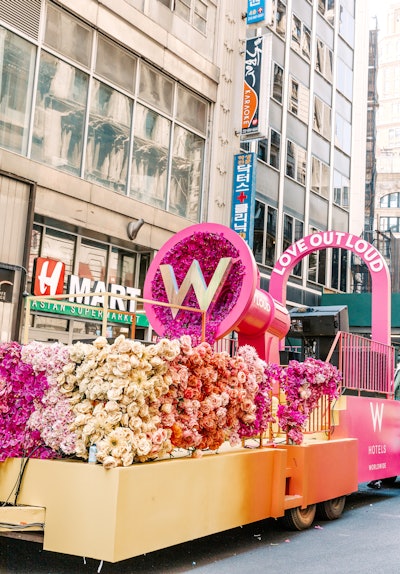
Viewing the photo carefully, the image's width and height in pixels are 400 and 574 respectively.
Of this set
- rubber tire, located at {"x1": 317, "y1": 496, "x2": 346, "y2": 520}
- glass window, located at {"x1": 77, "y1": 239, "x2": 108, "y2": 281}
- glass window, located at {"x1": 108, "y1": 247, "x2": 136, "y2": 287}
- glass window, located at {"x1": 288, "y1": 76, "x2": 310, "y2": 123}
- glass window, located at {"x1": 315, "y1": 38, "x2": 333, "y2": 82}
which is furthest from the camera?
glass window, located at {"x1": 315, "y1": 38, "x2": 333, "y2": 82}

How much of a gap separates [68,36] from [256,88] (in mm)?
6530

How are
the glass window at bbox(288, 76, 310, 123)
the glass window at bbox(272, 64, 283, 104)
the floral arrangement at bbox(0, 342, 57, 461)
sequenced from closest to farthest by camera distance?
the floral arrangement at bbox(0, 342, 57, 461), the glass window at bbox(272, 64, 283, 104), the glass window at bbox(288, 76, 310, 123)

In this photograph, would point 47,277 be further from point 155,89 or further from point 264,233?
point 264,233

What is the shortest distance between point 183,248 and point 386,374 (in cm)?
476

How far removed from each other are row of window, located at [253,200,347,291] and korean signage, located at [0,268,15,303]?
37.2ft

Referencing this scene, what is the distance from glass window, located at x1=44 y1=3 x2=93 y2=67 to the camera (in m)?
15.0

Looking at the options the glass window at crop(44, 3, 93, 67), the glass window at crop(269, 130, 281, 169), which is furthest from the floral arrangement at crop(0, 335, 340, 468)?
the glass window at crop(269, 130, 281, 169)

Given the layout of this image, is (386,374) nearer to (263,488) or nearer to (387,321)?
(387,321)

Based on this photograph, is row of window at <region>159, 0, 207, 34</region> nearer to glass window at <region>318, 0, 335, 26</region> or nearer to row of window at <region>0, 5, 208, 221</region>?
row of window at <region>0, 5, 208, 221</region>

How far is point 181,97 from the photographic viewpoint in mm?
19016

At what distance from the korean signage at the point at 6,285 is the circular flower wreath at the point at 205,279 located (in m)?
5.83

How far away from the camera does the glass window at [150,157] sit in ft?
57.2

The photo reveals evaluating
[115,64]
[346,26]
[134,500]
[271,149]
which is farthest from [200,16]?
[134,500]

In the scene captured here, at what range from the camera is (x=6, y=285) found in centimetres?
1365
